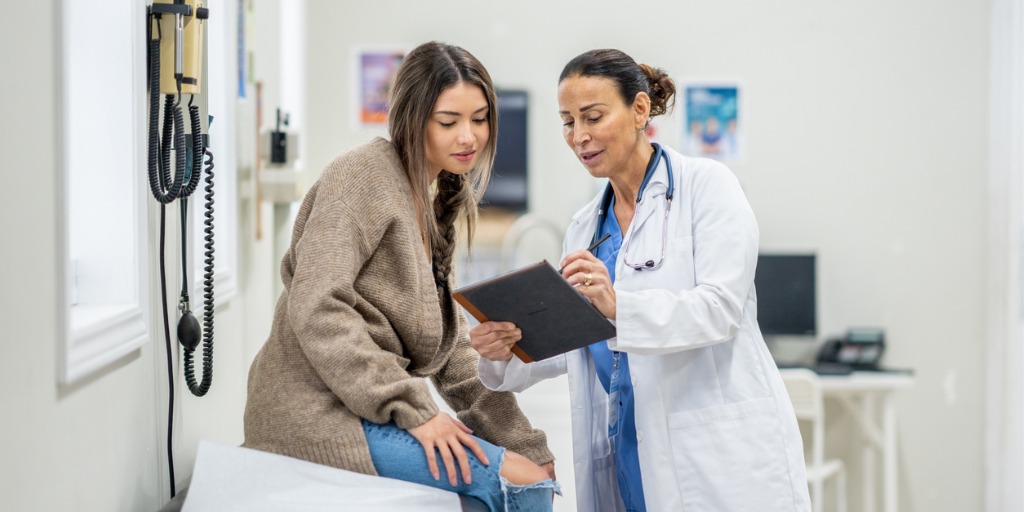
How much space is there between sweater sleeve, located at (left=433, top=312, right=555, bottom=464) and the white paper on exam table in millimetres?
305

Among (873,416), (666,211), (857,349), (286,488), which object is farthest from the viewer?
(873,416)

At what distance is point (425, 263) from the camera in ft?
5.40

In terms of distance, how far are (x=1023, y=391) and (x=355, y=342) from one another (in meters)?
3.38

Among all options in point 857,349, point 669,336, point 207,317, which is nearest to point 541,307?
point 669,336

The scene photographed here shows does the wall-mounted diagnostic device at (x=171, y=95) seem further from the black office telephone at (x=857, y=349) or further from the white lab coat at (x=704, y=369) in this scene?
the black office telephone at (x=857, y=349)

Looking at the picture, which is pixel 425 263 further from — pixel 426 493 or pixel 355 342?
pixel 426 493

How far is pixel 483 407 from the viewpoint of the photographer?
1838mm

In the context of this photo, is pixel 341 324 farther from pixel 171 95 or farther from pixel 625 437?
pixel 625 437

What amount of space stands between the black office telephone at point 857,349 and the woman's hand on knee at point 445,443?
9.69 ft

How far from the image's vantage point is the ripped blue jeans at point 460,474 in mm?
1531

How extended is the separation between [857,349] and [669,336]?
9.34 feet

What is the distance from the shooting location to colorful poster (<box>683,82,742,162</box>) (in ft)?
13.9

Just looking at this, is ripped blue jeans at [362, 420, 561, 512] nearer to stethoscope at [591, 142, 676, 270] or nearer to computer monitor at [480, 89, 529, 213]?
stethoscope at [591, 142, 676, 270]

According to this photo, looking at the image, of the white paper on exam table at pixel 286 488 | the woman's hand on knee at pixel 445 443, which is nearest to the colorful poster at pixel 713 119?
the woman's hand on knee at pixel 445 443
